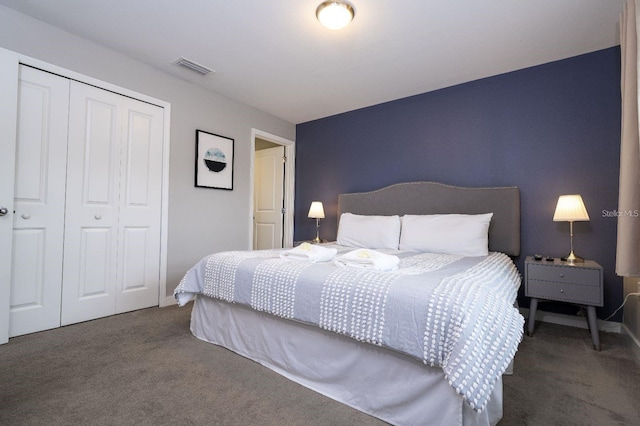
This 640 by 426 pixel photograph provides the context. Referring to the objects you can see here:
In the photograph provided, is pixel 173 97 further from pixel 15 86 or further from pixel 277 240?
pixel 277 240

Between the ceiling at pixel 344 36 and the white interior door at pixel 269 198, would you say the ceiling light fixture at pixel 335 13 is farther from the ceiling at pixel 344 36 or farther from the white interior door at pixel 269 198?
the white interior door at pixel 269 198

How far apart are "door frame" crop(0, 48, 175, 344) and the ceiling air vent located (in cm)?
45

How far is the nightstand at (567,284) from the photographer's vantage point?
2.19 metres

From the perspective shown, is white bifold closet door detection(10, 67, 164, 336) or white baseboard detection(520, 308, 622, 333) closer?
white bifold closet door detection(10, 67, 164, 336)

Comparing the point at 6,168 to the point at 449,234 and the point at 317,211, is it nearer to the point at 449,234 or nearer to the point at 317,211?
the point at 317,211

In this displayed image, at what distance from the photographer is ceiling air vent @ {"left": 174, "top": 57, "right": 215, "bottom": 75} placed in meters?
2.89

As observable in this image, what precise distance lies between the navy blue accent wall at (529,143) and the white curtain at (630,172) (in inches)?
44.9

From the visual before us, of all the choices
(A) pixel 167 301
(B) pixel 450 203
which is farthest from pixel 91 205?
(B) pixel 450 203

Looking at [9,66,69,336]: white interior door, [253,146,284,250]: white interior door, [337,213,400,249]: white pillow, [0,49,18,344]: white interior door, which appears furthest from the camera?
[253,146,284,250]: white interior door

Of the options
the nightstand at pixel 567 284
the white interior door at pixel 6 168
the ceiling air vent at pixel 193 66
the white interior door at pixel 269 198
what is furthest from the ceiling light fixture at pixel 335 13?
the white interior door at pixel 269 198

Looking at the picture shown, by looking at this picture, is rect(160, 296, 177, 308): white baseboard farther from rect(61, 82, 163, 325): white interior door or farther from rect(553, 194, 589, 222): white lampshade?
rect(553, 194, 589, 222): white lampshade

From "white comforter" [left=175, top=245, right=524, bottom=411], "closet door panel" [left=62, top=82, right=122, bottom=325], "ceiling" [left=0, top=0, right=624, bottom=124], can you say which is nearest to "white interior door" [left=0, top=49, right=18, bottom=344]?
"closet door panel" [left=62, top=82, right=122, bottom=325]

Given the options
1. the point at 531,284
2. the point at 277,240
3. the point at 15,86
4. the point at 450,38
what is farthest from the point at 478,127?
the point at 15,86

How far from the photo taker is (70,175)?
8.23 feet
